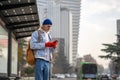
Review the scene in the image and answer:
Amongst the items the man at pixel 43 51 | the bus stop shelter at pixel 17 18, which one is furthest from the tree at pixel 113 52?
the man at pixel 43 51

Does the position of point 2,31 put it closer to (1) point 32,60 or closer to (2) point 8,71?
(2) point 8,71

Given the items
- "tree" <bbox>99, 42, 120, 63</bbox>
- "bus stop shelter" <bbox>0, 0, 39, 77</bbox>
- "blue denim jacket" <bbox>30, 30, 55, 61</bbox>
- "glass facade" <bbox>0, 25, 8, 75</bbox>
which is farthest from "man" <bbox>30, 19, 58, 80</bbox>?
"tree" <bbox>99, 42, 120, 63</bbox>

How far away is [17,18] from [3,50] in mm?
1645

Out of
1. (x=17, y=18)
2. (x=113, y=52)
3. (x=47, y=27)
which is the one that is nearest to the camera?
(x=47, y=27)

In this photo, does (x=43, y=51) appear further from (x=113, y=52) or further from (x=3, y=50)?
(x=113, y=52)

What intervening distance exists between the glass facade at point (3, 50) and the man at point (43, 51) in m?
11.6

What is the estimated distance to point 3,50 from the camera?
2125 centimetres

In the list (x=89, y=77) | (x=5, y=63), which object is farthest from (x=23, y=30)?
(x=89, y=77)

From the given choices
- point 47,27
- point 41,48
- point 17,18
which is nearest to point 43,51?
point 41,48

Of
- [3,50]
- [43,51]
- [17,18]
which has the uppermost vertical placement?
[17,18]

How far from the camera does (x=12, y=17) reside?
20.8 metres

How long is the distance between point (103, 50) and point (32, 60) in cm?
8715

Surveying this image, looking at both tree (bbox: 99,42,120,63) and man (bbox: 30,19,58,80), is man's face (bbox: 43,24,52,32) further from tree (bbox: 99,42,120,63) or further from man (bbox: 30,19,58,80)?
tree (bbox: 99,42,120,63)

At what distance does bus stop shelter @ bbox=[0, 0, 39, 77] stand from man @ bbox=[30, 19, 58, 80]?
9.18 meters
